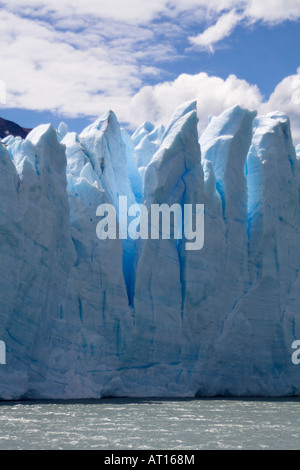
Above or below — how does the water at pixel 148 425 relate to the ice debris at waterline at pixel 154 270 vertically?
below

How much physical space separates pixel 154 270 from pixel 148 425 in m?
4.57

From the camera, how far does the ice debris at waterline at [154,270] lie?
13.6 m

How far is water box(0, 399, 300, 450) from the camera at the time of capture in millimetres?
9475

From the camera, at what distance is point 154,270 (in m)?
14.9

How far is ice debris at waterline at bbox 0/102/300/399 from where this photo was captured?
13.6 m

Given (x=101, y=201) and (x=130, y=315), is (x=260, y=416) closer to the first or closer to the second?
(x=130, y=315)

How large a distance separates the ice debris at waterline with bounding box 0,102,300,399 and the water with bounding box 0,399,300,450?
3.47 feet

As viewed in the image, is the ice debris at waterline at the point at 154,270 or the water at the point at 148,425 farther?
the ice debris at waterline at the point at 154,270

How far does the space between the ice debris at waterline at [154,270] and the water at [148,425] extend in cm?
106

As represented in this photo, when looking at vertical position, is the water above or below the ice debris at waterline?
below

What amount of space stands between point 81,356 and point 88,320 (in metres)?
0.73

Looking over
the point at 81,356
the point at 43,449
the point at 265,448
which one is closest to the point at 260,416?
the point at 265,448

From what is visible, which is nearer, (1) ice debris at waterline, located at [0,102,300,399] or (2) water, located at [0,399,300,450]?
(2) water, located at [0,399,300,450]

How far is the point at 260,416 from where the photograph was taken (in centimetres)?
1215
